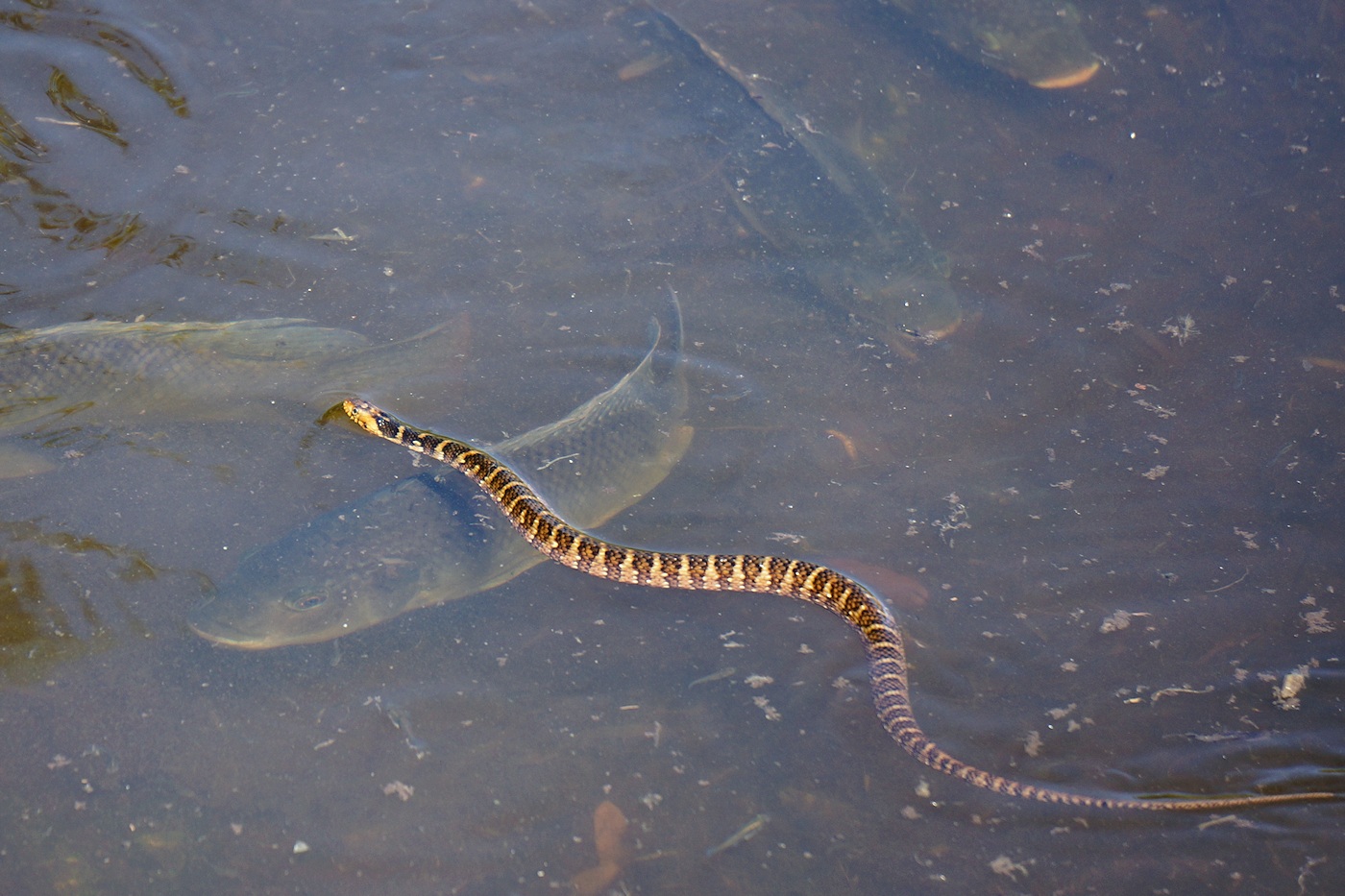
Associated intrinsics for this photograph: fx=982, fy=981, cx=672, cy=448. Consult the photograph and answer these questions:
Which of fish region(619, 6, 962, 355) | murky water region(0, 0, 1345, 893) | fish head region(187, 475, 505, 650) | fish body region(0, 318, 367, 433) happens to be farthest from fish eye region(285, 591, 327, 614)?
fish region(619, 6, 962, 355)

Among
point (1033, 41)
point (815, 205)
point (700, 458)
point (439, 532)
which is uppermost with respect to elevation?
point (1033, 41)

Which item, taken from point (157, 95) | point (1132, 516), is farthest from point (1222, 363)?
point (157, 95)

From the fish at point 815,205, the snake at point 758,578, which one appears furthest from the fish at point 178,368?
the fish at point 815,205

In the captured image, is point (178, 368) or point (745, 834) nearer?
point (745, 834)

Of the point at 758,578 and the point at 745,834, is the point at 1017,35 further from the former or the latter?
the point at 745,834

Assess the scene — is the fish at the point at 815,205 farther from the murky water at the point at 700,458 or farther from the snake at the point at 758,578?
the snake at the point at 758,578

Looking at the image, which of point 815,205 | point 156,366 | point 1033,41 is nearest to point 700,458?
point 815,205
